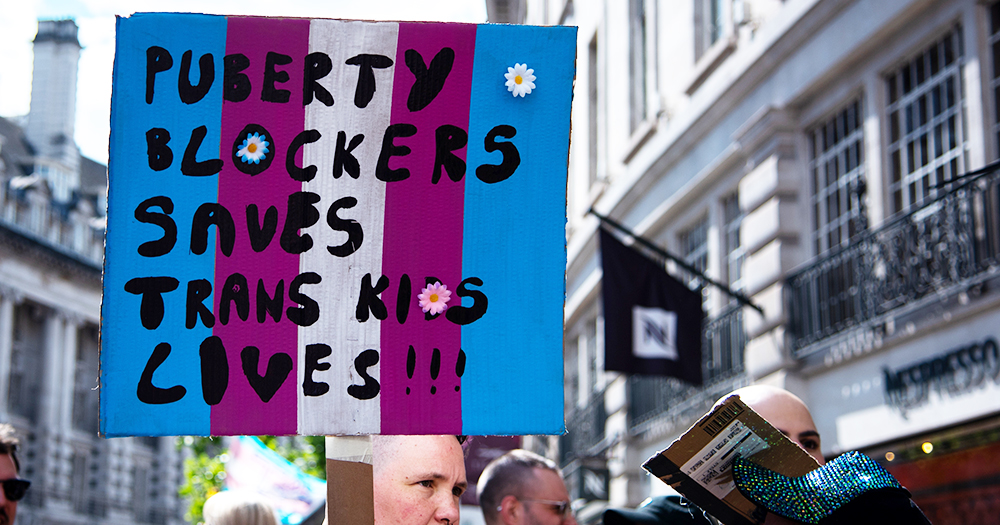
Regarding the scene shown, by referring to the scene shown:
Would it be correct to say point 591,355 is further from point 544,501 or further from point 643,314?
point 544,501

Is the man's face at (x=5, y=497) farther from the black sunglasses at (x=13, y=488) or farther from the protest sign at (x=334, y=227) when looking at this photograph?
the protest sign at (x=334, y=227)

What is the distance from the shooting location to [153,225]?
3777 millimetres

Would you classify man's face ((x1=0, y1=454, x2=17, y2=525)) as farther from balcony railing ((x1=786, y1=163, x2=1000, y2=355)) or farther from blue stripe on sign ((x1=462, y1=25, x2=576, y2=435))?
balcony railing ((x1=786, y1=163, x2=1000, y2=355))

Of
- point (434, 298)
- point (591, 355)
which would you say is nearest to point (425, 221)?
point (434, 298)

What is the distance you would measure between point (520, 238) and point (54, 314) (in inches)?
2296

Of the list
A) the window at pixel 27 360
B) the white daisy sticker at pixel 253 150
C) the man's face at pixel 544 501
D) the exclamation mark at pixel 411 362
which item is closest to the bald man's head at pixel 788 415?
the exclamation mark at pixel 411 362

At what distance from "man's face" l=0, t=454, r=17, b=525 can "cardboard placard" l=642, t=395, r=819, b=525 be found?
2.86 m

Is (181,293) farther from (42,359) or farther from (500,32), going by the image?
(42,359)

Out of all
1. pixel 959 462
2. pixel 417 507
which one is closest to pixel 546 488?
pixel 417 507

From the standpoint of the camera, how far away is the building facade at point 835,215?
389 inches

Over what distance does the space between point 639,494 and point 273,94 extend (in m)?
14.8

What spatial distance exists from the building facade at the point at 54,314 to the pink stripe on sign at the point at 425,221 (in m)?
53.0

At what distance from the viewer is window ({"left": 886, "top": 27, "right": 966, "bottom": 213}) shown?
1030 cm

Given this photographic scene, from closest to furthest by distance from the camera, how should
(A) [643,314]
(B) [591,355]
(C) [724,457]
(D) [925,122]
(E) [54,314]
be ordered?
(C) [724,457] < (D) [925,122] < (A) [643,314] < (B) [591,355] < (E) [54,314]
